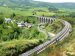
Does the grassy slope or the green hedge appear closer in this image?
the green hedge

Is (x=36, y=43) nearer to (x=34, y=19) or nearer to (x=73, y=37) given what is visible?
(x=73, y=37)

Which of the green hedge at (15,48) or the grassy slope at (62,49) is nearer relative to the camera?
the green hedge at (15,48)

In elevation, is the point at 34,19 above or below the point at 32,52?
below

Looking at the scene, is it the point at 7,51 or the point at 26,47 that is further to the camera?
the point at 26,47

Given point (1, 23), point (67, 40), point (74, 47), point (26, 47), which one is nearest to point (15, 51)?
point (26, 47)

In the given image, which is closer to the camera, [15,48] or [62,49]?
[15,48]

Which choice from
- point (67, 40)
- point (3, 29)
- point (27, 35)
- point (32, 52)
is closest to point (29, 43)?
point (32, 52)

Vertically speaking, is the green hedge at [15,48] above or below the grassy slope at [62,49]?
above

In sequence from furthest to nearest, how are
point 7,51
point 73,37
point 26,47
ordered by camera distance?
point 73,37 → point 26,47 → point 7,51

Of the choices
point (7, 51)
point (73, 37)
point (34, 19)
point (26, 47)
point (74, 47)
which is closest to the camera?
point (7, 51)

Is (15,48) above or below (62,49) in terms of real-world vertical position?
above

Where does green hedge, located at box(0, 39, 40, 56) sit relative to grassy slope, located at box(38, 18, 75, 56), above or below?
above
